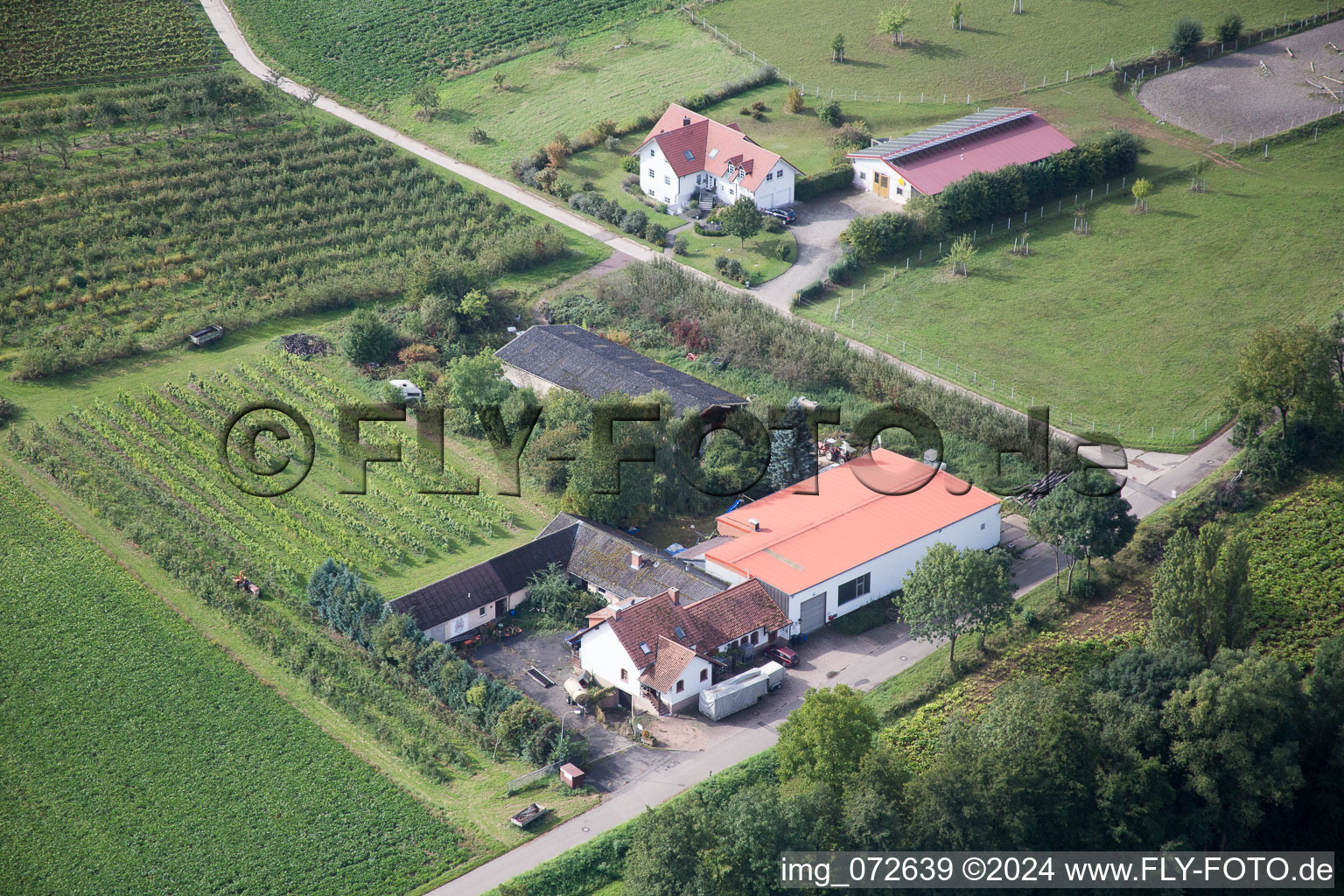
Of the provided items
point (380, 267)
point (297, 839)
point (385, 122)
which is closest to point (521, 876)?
point (297, 839)

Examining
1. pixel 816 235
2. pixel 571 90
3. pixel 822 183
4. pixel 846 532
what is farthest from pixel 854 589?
pixel 571 90

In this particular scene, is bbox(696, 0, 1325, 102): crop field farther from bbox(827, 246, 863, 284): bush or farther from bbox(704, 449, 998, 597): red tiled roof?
bbox(704, 449, 998, 597): red tiled roof

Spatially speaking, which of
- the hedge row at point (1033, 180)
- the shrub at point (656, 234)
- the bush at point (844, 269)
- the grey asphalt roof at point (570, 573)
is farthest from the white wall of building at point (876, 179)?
the grey asphalt roof at point (570, 573)

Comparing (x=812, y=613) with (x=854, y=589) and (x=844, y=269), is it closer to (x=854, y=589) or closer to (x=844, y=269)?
(x=854, y=589)

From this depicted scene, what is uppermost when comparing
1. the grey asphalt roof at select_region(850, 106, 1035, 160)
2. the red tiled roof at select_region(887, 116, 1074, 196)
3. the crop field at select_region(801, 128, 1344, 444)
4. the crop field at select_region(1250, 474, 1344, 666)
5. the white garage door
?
the grey asphalt roof at select_region(850, 106, 1035, 160)

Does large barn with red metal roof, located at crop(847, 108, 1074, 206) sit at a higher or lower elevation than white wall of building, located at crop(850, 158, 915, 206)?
higher

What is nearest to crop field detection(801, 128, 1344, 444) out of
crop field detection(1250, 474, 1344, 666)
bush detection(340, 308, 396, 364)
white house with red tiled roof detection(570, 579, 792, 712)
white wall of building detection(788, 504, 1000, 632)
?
crop field detection(1250, 474, 1344, 666)

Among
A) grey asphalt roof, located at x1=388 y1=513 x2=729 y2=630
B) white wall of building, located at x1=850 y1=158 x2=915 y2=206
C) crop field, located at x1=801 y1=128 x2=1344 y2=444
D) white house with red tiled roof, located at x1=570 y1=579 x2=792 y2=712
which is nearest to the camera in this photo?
white house with red tiled roof, located at x1=570 y1=579 x2=792 y2=712
